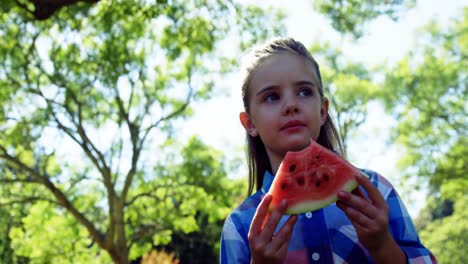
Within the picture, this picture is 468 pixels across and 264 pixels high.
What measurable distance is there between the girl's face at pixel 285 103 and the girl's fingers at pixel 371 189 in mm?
440

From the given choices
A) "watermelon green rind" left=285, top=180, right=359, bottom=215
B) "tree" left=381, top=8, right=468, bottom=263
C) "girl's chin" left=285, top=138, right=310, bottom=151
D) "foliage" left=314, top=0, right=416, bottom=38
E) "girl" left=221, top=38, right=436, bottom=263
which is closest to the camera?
"watermelon green rind" left=285, top=180, right=359, bottom=215

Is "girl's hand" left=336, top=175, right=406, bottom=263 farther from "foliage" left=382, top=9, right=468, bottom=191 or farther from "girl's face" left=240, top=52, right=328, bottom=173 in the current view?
"foliage" left=382, top=9, right=468, bottom=191

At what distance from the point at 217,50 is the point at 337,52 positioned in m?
8.59

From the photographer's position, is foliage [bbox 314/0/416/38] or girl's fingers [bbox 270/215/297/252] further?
foliage [bbox 314/0/416/38]

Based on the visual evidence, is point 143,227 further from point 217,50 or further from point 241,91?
point 241,91

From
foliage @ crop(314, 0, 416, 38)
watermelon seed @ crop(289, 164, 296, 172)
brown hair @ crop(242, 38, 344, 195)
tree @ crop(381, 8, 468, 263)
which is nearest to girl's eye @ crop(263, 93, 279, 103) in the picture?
brown hair @ crop(242, 38, 344, 195)

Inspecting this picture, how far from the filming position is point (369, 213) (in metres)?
1.65

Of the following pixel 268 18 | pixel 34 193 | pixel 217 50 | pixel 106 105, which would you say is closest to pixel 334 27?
pixel 268 18

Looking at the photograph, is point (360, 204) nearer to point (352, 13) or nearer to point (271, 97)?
point (271, 97)

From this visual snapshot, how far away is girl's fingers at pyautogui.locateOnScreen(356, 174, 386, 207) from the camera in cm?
165

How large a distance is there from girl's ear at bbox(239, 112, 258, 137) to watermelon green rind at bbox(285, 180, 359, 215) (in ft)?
1.85

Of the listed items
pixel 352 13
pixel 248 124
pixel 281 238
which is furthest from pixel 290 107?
pixel 352 13

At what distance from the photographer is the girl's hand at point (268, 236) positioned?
1.69 m

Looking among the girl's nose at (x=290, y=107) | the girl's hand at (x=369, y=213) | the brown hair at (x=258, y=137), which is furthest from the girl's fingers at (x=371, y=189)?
the brown hair at (x=258, y=137)
